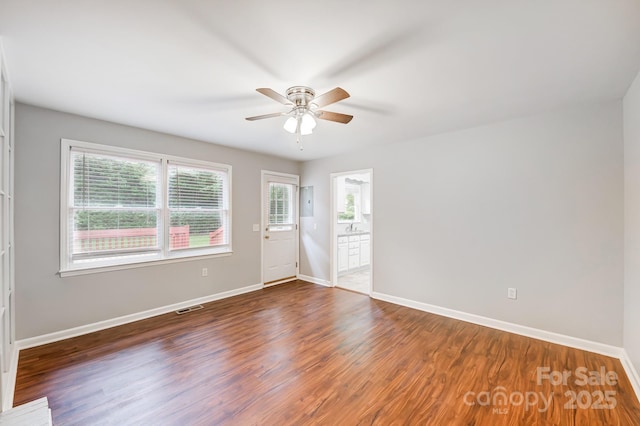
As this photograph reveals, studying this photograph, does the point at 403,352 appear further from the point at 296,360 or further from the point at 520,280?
the point at 520,280

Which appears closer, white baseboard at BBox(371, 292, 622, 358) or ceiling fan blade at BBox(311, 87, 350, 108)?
ceiling fan blade at BBox(311, 87, 350, 108)

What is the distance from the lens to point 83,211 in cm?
305

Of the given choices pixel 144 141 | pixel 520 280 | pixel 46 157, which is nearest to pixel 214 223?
pixel 144 141

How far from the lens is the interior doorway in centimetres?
493

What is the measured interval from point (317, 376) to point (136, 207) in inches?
118

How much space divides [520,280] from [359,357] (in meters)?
2.08

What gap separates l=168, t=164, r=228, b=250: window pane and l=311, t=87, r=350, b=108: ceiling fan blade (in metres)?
2.60

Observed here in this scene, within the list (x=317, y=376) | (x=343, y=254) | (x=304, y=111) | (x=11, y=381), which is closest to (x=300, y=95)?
(x=304, y=111)

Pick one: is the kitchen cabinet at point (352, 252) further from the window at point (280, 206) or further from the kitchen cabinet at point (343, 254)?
the window at point (280, 206)

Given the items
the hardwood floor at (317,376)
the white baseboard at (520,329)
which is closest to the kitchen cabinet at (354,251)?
the white baseboard at (520,329)

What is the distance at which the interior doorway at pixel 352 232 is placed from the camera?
4926 millimetres

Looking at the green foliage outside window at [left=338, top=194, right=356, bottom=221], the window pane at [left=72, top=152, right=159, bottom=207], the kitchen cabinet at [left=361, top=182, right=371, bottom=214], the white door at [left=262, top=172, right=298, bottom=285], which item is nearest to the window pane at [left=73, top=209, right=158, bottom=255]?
the window pane at [left=72, top=152, right=159, bottom=207]

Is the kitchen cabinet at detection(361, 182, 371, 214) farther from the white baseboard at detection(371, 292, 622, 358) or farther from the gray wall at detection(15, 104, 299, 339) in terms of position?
the gray wall at detection(15, 104, 299, 339)

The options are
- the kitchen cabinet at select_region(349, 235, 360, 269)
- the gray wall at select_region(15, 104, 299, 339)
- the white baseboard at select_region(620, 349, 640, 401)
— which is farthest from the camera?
the kitchen cabinet at select_region(349, 235, 360, 269)
